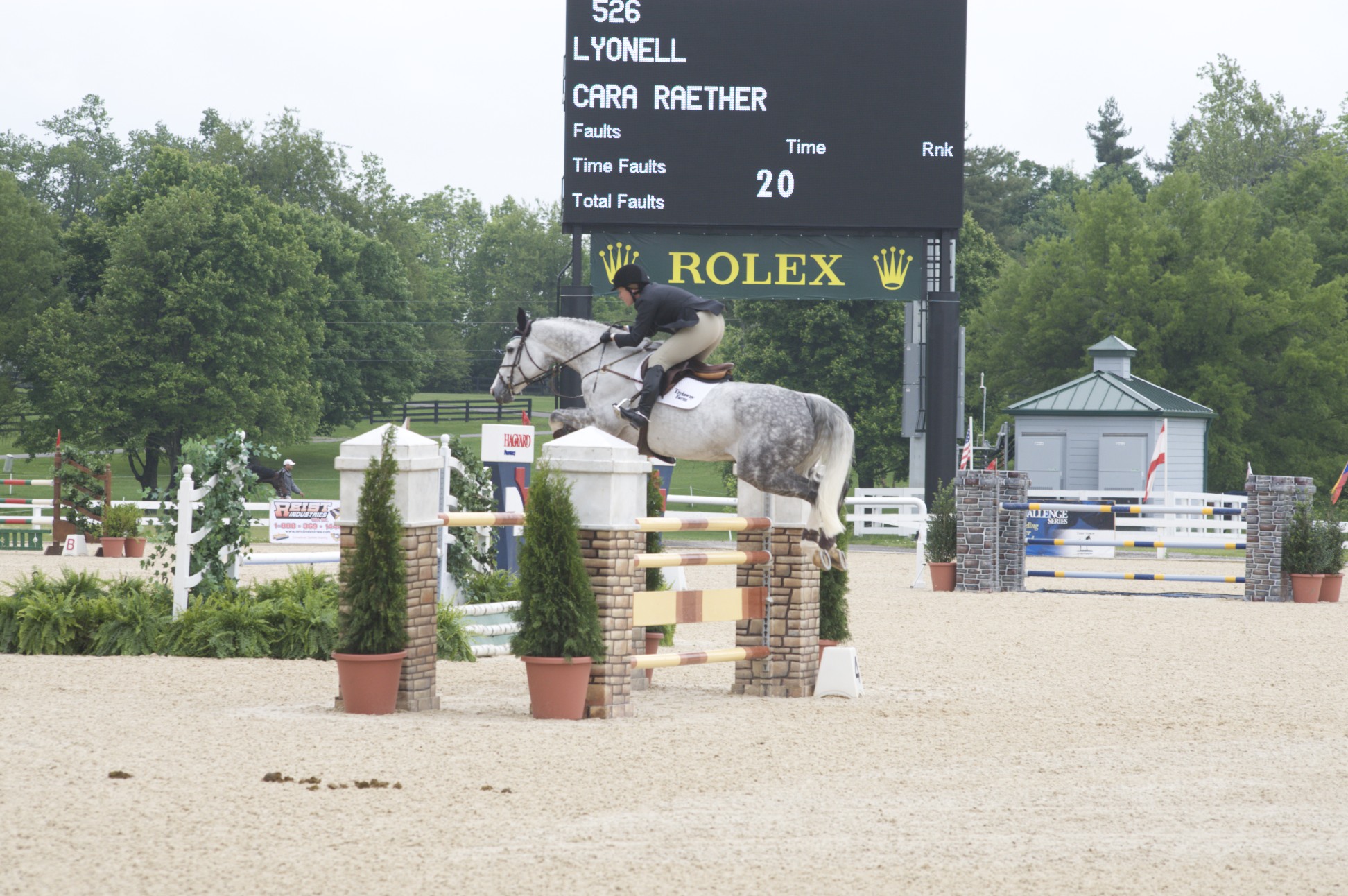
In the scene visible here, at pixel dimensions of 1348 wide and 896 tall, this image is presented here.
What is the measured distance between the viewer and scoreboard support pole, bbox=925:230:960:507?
22.5 metres

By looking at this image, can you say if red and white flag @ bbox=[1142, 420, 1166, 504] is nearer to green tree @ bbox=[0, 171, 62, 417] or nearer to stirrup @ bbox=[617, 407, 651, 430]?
stirrup @ bbox=[617, 407, 651, 430]

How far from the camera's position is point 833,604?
32.0 feet

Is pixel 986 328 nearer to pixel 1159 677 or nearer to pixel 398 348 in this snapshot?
pixel 398 348

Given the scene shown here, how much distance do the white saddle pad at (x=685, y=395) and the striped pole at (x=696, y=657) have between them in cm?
146

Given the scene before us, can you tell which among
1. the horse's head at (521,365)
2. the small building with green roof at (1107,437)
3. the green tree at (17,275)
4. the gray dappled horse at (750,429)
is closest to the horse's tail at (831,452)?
the gray dappled horse at (750,429)

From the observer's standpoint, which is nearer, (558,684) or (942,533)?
(558,684)

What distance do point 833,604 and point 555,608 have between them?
257 centimetres

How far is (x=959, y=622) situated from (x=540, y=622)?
7.52 meters

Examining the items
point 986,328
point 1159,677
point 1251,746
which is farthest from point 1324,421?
point 1251,746

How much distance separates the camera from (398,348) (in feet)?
181

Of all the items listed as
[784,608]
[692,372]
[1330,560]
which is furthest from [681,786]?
[1330,560]

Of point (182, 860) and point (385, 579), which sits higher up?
point (385, 579)

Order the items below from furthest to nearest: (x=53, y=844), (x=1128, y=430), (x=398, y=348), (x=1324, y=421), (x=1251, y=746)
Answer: (x=398, y=348) → (x=1324, y=421) → (x=1128, y=430) → (x=1251, y=746) → (x=53, y=844)

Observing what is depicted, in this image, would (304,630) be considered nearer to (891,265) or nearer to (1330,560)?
(1330,560)
